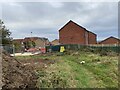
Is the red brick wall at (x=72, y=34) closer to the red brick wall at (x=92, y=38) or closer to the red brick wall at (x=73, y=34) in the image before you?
the red brick wall at (x=73, y=34)

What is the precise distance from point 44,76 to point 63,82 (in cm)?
99

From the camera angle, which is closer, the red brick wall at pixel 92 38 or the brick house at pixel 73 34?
the brick house at pixel 73 34

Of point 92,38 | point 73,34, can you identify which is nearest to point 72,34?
point 73,34

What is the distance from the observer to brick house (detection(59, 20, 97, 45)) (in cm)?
5666

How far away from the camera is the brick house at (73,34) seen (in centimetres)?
5666

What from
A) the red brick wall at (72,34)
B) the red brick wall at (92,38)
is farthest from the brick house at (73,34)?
the red brick wall at (92,38)

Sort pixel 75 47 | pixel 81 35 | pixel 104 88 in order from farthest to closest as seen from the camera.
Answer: pixel 81 35
pixel 75 47
pixel 104 88

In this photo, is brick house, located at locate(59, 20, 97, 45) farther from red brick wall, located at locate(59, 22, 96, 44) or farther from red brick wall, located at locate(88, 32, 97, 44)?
red brick wall, located at locate(88, 32, 97, 44)

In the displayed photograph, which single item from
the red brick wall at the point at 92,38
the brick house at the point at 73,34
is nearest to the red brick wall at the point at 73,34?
the brick house at the point at 73,34

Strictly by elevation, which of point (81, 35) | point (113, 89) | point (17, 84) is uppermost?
point (81, 35)

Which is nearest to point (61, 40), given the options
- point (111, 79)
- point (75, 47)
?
point (75, 47)

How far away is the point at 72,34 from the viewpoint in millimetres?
57156

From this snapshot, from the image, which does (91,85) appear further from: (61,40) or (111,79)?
(61,40)

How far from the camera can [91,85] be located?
32.3 feet
